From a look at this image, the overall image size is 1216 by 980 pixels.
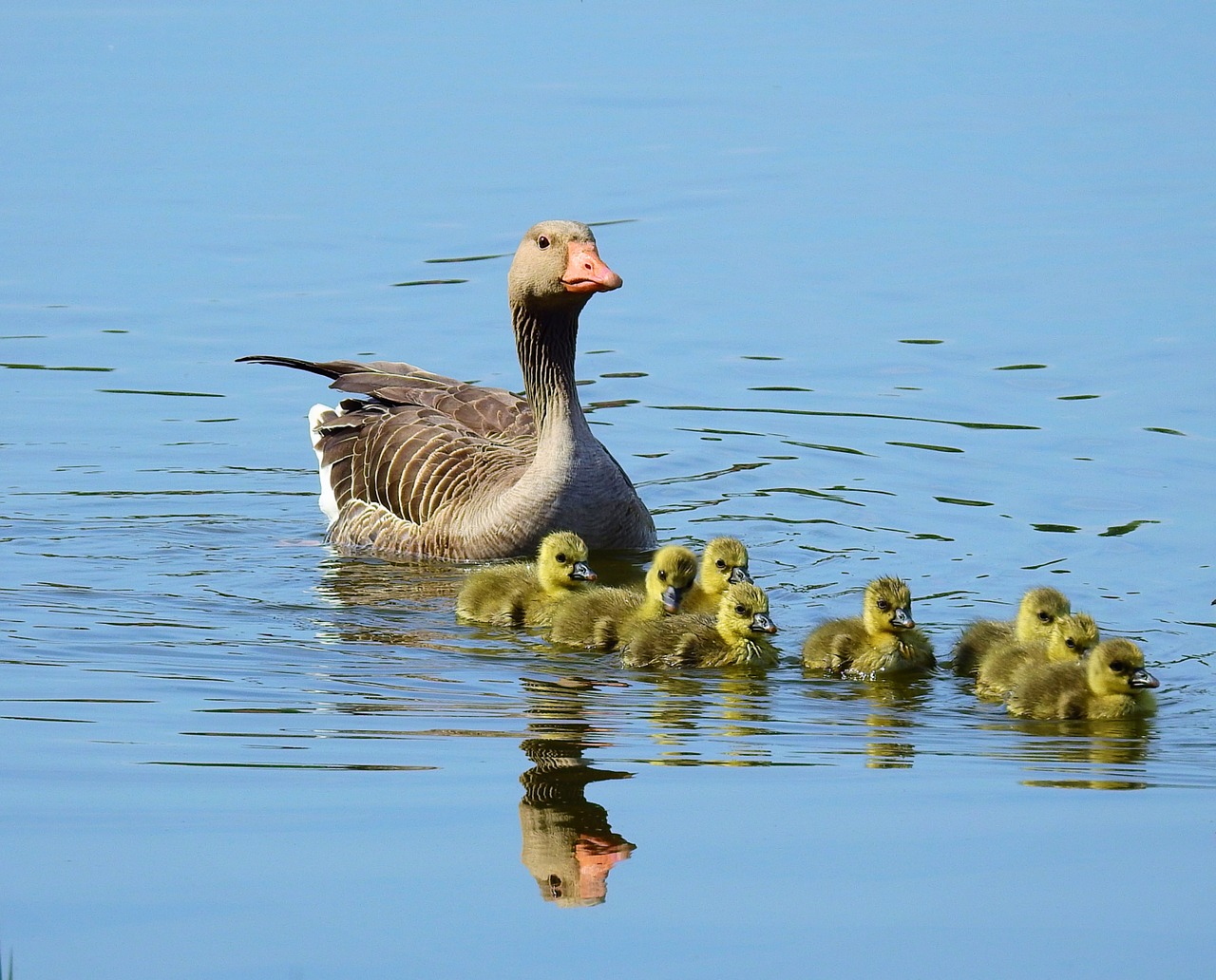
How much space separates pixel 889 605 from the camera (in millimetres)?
9922

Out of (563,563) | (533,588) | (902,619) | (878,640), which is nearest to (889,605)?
(902,619)

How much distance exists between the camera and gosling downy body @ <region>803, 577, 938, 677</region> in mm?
9914

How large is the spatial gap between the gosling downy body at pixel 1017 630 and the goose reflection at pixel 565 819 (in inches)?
76.3

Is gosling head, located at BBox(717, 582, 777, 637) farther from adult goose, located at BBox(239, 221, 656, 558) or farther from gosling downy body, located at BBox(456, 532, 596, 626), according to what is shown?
adult goose, located at BBox(239, 221, 656, 558)

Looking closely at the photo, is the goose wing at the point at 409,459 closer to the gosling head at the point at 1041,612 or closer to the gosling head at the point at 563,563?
the gosling head at the point at 563,563

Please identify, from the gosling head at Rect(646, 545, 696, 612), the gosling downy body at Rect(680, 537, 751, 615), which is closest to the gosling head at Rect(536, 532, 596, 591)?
the gosling head at Rect(646, 545, 696, 612)

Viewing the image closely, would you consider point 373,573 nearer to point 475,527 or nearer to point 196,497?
point 475,527

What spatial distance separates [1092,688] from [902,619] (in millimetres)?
1004

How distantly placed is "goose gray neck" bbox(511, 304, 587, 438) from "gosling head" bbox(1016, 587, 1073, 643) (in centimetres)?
350

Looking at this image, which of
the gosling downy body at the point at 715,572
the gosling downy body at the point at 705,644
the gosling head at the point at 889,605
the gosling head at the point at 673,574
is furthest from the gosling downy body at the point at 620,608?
the gosling head at the point at 889,605

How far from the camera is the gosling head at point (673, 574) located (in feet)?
35.2

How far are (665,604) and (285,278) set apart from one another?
26.5 feet

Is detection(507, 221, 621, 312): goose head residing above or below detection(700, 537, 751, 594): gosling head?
above

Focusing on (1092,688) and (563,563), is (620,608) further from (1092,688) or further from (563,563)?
(1092,688)
